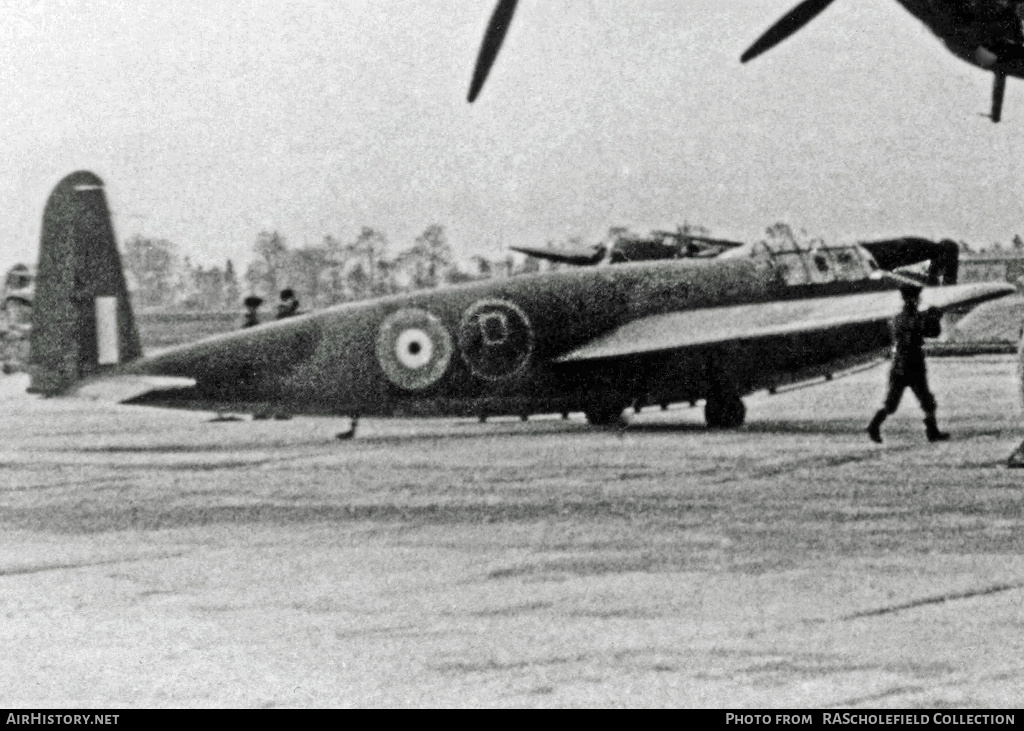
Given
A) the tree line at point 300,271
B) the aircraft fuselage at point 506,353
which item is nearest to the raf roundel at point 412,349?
the aircraft fuselage at point 506,353

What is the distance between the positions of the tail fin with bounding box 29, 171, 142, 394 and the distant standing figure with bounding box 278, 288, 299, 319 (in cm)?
347

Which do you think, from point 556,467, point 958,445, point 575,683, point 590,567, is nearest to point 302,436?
point 556,467

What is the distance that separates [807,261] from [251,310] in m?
8.06

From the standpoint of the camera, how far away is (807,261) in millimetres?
20406

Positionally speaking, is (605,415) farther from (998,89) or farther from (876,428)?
(998,89)

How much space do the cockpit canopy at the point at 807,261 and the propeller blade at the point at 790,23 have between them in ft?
40.4

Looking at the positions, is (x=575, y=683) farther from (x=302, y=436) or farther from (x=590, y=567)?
(x=302, y=436)

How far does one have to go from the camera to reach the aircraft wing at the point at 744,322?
18.6 meters

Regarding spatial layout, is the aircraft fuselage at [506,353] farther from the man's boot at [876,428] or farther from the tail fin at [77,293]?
the man's boot at [876,428]

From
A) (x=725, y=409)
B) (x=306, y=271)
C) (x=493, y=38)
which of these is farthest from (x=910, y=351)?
(x=493, y=38)

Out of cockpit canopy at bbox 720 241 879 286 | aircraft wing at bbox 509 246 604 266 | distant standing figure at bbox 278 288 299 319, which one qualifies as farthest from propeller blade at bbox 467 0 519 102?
aircraft wing at bbox 509 246 604 266

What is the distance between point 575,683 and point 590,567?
9.18 ft

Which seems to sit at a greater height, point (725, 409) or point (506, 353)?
point (506, 353)
